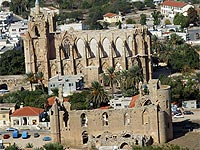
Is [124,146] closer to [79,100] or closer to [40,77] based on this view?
[79,100]

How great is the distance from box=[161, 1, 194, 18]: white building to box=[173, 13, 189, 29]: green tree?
18.5 feet

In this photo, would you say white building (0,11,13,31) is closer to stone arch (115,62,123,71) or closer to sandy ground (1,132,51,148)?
stone arch (115,62,123,71)

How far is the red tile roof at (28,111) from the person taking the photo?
74.0 meters

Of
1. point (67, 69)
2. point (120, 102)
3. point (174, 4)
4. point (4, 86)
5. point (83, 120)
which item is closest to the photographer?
point (83, 120)

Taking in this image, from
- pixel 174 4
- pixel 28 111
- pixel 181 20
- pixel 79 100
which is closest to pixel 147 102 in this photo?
pixel 79 100

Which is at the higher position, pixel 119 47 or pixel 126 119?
pixel 119 47

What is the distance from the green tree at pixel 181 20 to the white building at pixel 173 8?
563 cm

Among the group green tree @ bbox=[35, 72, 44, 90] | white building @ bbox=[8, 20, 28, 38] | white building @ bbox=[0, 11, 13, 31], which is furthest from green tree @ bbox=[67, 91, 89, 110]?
white building @ bbox=[0, 11, 13, 31]

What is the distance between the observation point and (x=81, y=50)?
88.6 m

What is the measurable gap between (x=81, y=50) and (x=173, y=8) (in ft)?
178

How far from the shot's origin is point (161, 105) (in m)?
65.1

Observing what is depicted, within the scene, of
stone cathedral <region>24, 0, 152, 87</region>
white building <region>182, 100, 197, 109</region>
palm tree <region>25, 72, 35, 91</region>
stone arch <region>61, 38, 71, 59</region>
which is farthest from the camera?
stone arch <region>61, 38, 71, 59</region>

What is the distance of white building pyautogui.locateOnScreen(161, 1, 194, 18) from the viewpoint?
13750cm

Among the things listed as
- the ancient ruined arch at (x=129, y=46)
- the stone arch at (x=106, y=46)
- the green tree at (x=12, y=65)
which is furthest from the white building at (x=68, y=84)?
the green tree at (x=12, y=65)
